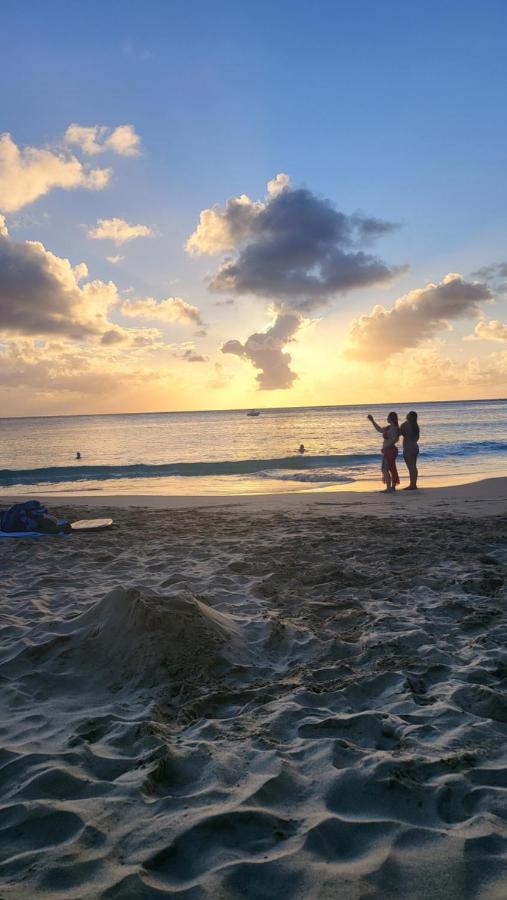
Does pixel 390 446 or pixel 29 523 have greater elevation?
pixel 390 446

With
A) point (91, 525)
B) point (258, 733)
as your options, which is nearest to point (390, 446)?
point (91, 525)

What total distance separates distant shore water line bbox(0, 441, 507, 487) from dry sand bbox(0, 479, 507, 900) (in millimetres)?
16229

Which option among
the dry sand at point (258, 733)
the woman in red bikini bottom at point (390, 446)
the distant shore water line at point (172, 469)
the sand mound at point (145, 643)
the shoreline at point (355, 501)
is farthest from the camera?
the distant shore water line at point (172, 469)

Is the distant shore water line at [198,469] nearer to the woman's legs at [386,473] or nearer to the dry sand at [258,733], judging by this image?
the woman's legs at [386,473]

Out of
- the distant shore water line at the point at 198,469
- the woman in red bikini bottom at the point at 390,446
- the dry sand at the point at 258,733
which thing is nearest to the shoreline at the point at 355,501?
the woman in red bikini bottom at the point at 390,446

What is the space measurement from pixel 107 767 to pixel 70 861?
66cm

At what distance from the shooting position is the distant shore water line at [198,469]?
75.8ft

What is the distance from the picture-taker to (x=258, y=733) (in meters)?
3.00

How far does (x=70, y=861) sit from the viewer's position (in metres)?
2.08

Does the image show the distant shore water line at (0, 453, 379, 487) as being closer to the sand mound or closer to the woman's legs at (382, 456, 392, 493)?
the woman's legs at (382, 456, 392, 493)

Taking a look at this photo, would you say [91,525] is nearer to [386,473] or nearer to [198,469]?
[386,473]

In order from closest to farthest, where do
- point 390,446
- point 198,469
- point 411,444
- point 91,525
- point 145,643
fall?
1. point 145,643
2. point 91,525
3. point 390,446
4. point 411,444
5. point 198,469

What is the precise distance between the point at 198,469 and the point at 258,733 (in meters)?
22.3

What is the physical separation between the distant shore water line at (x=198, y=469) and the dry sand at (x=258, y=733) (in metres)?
16.2
